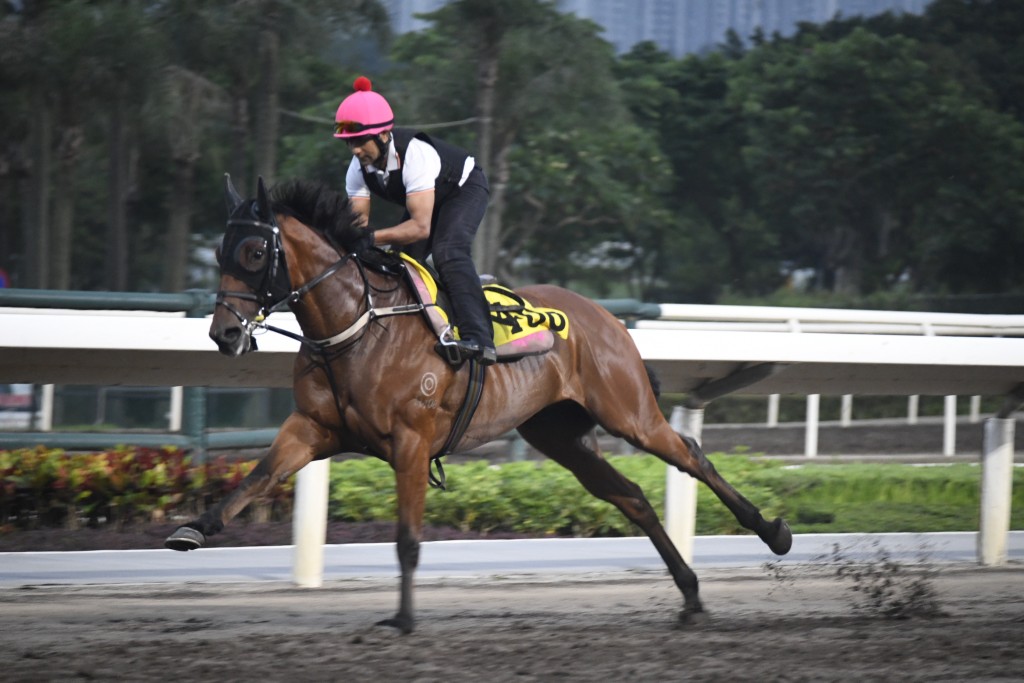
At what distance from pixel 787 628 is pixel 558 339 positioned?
1531mm

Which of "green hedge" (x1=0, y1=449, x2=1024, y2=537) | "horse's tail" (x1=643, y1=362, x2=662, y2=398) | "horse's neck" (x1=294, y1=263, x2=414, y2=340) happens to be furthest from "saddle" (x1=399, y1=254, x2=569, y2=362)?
"green hedge" (x1=0, y1=449, x2=1024, y2=537)

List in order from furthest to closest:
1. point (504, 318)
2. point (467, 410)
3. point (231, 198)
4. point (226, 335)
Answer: point (504, 318) < point (467, 410) < point (231, 198) < point (226, 335)

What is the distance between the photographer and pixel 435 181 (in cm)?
574

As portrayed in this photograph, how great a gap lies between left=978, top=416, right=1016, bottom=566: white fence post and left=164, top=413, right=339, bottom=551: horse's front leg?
13.6ft

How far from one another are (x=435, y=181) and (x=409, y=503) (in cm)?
130

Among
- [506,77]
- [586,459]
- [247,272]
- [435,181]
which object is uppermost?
[506,77]

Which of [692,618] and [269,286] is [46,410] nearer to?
[269,286]

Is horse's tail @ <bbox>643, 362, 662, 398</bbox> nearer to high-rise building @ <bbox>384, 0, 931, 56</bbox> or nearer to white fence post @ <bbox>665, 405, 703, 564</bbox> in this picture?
white fence post @ <bbox>665, 405, 703, 564</bbox>

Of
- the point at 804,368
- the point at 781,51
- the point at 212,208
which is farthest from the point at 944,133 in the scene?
Answer: the point at 804,368

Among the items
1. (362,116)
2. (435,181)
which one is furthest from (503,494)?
(362,116)

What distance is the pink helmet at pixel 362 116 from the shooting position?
17.7 ft

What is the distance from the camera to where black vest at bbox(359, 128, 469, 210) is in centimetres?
561

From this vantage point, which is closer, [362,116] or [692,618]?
[362,116]

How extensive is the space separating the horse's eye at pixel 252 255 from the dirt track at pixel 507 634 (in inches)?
52.2
